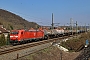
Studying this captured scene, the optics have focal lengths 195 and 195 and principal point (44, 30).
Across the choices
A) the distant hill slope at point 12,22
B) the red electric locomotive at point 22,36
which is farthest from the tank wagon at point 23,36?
the distant hill slope at point 12,22

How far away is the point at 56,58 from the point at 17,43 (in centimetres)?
1027

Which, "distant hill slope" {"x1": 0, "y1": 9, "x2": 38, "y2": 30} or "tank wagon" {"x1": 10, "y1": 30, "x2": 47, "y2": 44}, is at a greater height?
"distant hill slope" {"x1": 0, "y1": 9, "x2": 38, "y2": 30}

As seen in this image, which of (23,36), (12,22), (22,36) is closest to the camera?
(22,36)

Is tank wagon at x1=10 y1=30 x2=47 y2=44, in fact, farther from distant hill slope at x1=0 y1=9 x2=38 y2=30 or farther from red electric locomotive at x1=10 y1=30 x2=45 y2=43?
distant hill slope at x1=0 y1=9 x2=38 y2=30

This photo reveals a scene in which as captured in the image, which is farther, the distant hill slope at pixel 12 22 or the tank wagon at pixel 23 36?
the distant hill slope at pixel 12 22

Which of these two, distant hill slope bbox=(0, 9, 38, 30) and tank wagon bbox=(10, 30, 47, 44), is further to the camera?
distant hill slope bbox=(0, 9, 38, 30)

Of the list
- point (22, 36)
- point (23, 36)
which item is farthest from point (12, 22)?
point (22, 36)

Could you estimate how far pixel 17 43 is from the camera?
3347 centimetres

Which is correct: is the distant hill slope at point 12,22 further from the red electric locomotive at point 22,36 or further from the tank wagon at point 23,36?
the red electric locomotive at point 22,36

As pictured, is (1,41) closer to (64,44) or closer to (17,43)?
(17,43)

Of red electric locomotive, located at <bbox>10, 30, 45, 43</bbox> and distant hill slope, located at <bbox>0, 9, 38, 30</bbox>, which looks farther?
distant hill slope, located at <bbox>0, 9, 38, 30</bbox>

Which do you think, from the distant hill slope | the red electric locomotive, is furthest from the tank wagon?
the distant hill slope

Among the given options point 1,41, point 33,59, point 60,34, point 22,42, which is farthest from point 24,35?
point 60,34

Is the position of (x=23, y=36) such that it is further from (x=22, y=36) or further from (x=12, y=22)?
(x=12, y=22)
